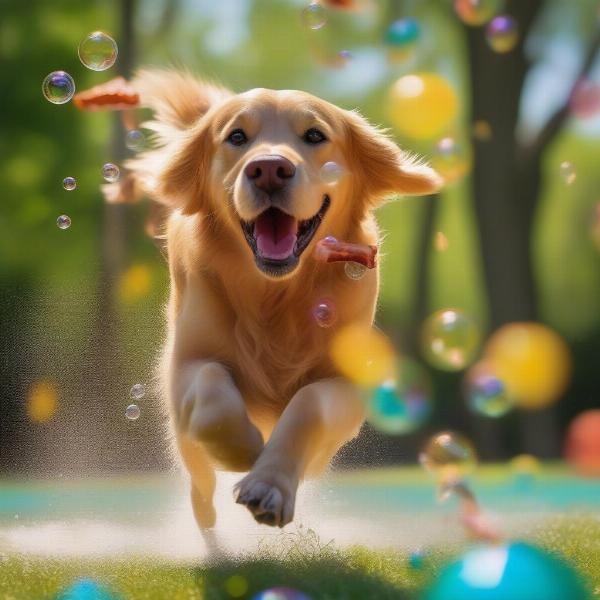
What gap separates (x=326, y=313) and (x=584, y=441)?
7147mm

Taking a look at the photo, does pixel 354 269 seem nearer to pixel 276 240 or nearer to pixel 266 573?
pixel 276 240

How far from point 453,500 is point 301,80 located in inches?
223

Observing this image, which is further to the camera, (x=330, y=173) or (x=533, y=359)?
(x=533, y=359)

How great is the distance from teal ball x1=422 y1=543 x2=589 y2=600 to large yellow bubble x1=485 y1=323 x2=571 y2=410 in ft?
20.7

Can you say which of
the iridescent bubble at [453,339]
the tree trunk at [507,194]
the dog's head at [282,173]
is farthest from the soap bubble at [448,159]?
the tree trunk at [507,194]

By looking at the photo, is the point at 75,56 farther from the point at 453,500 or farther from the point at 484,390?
the point at 484,390

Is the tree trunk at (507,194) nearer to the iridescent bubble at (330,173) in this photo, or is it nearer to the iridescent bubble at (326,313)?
the iridescent bubble at (326,313)

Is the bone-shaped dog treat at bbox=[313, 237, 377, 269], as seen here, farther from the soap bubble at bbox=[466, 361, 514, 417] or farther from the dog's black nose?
the soap bubble at bbox=[466, 361, 514, 417]

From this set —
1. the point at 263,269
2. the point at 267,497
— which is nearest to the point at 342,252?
the point at 263,269

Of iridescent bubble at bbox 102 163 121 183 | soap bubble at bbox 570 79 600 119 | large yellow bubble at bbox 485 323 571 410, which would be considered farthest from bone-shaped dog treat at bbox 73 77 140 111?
large yellow bubble at bbox 485 323 571 410

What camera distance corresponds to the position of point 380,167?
13.4 ft

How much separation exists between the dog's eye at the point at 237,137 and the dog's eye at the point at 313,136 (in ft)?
0.69

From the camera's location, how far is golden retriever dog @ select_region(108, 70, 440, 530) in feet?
11.3

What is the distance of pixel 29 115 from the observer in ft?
36.2
